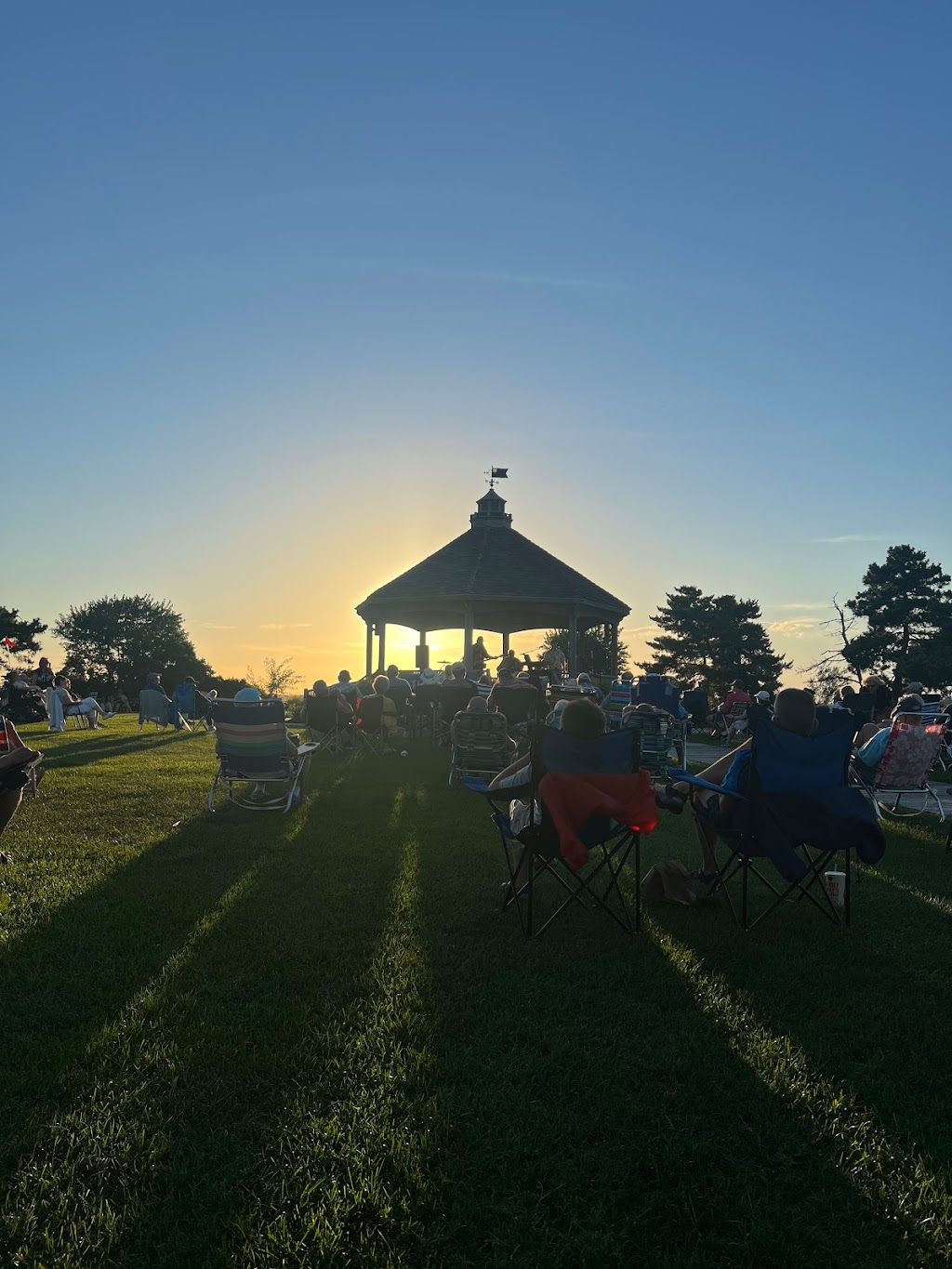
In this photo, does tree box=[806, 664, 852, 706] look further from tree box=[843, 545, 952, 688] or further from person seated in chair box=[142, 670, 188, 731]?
person seated in chair box=[142, 670, 188, 731]

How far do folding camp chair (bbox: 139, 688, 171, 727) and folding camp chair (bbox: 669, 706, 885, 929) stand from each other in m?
16.8

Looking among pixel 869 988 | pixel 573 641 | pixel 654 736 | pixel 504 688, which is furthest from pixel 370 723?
pixel 573 641

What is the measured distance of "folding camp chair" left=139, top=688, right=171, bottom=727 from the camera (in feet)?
64.4

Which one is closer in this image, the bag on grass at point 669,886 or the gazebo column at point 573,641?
the bag on grass at point 669,886

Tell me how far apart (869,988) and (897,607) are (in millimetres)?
39030

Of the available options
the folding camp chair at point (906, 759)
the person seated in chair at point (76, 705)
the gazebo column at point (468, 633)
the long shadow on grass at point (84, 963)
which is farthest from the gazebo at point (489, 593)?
the long shadow on grass at point (84, 963)

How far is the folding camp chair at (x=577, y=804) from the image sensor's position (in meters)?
4.87

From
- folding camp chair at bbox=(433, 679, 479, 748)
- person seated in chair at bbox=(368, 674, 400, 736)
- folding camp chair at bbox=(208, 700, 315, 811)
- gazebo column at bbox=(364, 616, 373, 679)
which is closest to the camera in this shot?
folding camp chair at bbox=(208, 700, 315, 811)

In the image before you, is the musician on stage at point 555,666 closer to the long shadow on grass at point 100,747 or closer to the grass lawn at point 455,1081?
the long shadow on grass at point 100,747

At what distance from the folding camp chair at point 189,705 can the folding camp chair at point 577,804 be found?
16411 millimetres

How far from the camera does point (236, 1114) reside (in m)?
2.87

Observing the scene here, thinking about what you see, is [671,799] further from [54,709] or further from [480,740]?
[54,709]

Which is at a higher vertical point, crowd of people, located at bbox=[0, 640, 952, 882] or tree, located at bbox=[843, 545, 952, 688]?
tree, located at bbox=[843, 545, 952, 688]

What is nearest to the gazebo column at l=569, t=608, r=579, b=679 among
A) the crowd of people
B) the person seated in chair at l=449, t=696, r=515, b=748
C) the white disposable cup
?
the crowd of people
